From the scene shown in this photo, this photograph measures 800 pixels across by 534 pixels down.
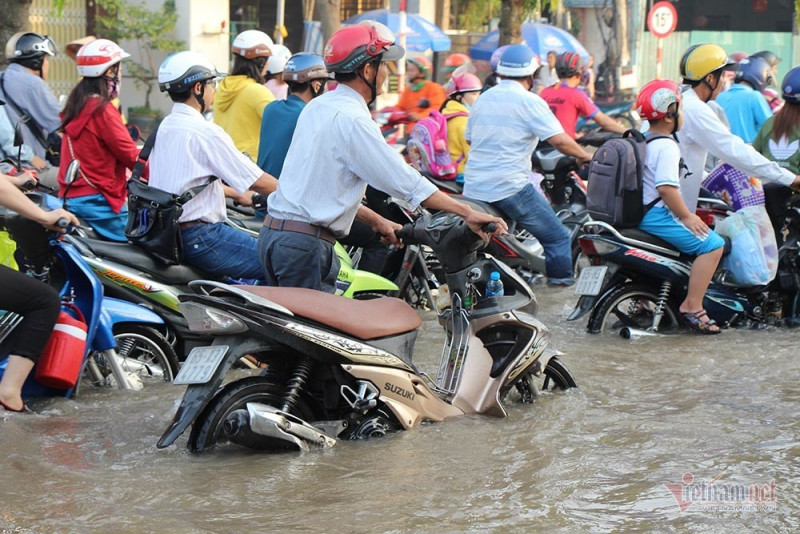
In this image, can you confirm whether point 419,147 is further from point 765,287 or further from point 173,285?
point 173,285

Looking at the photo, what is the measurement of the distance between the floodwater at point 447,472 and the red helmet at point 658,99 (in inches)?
82.3

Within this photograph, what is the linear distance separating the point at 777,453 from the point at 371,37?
8.40 ft

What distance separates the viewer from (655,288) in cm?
778

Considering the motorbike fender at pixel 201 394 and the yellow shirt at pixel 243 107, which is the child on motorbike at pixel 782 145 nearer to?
the yellow shirt at pixel 243 107

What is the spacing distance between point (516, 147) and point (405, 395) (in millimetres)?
3843

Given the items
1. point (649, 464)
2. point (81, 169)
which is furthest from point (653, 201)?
point (81, 169)

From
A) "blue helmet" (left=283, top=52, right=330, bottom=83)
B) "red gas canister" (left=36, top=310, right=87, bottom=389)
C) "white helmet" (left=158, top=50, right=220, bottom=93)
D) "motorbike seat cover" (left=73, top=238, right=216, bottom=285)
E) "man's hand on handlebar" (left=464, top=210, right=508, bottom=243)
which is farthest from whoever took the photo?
"blue helmet" (left=283, top=52, right=330, bottom=83)

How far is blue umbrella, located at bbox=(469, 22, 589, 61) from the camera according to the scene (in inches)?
977

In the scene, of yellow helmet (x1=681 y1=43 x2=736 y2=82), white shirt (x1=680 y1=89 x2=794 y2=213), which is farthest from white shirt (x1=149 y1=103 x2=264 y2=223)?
Result: yellow helmet (x1=681 y1=43 x2=736 y2=82)

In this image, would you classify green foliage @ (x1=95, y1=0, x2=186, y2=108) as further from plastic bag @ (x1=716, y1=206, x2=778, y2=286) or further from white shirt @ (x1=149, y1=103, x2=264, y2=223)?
white shirt @ (x1=149, y1=103, x2=264, y2=223)

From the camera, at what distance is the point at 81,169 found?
6.72m

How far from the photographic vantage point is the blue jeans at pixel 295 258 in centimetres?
520

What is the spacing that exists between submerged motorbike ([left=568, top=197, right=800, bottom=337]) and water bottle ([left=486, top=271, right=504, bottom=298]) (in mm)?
2231

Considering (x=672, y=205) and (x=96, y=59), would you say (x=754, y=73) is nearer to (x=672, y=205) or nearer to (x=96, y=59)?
(x=672, y=205)
